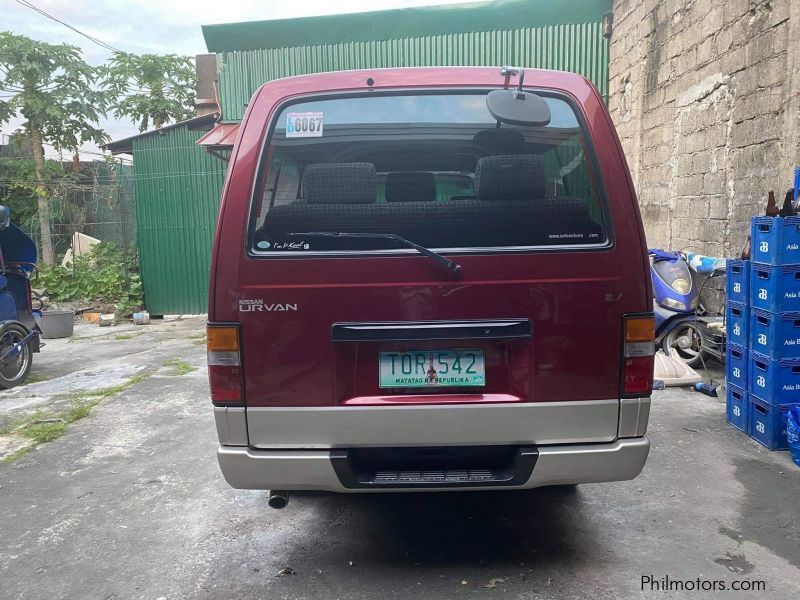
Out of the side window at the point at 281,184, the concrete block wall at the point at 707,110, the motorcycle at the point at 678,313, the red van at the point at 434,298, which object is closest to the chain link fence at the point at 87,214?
the concrete block wall at the point at 707,110

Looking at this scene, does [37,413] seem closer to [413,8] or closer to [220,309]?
[220,309]

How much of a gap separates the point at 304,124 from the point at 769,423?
372 centimetres

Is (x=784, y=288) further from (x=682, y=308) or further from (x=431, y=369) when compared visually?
(x=431, y=369)

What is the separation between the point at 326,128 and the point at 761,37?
4779mm

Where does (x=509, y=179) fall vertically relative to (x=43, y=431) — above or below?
above

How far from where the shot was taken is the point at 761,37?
5367 millimetres

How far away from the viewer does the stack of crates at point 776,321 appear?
159 inches

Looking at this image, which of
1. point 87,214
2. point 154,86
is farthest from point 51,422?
point 154,86

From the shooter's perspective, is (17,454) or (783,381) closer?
(783,381)

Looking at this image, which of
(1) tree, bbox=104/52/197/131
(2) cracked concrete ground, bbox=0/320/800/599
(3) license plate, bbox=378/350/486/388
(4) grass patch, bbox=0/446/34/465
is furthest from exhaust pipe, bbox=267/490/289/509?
(1) tree, bbox=104/52/197/131

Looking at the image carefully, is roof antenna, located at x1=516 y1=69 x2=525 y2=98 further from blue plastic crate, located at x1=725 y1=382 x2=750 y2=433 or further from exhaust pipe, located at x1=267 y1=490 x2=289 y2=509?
blue plastic crate, located at x1=725 y1=382 x2=750 y2=433

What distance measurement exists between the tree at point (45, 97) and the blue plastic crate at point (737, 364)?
12.8m

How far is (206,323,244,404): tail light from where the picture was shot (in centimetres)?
239

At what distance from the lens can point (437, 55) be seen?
9.77m
